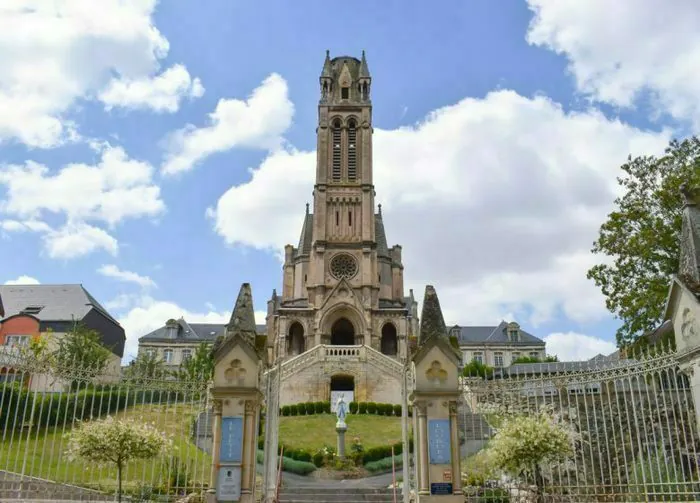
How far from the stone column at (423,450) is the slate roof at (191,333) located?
2918 inches

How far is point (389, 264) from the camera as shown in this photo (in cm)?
6781

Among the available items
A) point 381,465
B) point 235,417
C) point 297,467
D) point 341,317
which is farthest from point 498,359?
point 235,417

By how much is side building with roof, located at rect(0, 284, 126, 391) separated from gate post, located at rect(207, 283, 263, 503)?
124ft

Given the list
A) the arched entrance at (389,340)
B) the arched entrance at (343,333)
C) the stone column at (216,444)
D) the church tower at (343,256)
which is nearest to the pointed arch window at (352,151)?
the church tower at (343,256)

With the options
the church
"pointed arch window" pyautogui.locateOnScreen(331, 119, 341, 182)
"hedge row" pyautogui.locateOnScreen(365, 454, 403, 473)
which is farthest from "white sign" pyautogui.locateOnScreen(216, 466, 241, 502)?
"pointed arch window" pyautogui.locateOnScreen(331, 119, 341, 182)

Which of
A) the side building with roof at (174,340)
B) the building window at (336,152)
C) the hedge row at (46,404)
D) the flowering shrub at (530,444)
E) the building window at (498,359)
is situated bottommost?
the flowering shrub at (530,444)

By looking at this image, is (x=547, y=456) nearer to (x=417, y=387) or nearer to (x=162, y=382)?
(x=417, y=387)

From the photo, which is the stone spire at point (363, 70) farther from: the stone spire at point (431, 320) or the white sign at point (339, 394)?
the stone spire at point (431, 320)

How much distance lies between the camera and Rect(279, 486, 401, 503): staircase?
53.1ft

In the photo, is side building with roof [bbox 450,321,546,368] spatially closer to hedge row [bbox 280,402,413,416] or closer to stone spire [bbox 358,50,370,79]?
stone spire [bbox 358,50,370,79]

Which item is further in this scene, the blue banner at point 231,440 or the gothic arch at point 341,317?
the gothic arch at point 341,317

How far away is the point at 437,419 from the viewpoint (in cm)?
1153

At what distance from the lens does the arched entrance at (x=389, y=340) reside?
185ft

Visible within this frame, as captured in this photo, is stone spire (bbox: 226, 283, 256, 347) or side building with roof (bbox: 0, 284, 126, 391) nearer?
stone spire (bbox: 226, 283, 256, 347)
